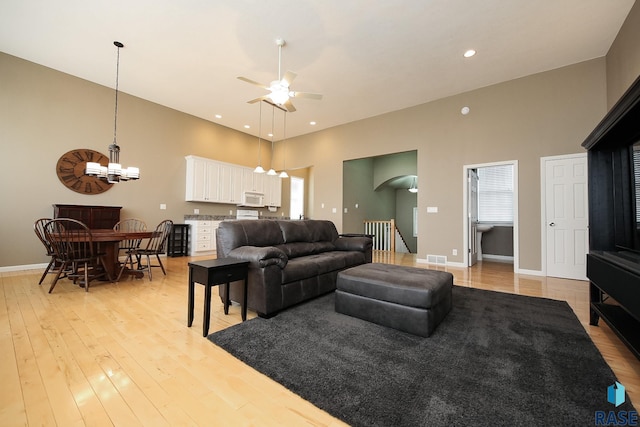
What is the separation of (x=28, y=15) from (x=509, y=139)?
791 centimetres

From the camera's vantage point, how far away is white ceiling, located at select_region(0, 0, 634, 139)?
3.23 meters

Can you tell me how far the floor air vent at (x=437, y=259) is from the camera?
5518 mm

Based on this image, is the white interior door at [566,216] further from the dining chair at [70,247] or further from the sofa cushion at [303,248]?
the dining chair at [70,247]

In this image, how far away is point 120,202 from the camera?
555 cm

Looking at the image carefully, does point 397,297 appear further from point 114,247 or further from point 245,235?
point 114,247

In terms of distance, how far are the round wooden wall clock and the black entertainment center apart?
292 inches

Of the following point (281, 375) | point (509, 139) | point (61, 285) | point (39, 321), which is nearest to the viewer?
point (281, 375)

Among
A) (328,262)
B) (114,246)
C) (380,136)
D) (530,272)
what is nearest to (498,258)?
(530,272)

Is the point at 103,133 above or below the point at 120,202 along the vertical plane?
above

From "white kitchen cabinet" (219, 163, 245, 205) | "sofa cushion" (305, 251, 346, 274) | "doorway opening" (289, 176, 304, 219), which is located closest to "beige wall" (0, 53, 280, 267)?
"white kitchen cabinet" (219, 163, 245, 205)

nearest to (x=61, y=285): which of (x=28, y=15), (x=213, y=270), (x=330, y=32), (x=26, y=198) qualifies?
(x=26, y=198)

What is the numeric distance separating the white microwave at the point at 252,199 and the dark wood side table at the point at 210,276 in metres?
5.66

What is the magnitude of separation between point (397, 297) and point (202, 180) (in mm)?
6228

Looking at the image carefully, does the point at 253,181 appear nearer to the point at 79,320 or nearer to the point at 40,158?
the point at 40,158
